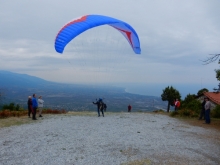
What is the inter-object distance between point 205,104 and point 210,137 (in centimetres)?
476

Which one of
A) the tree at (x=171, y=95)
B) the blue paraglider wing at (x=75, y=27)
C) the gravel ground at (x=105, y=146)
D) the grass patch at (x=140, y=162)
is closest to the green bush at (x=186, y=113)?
the gravel ground at (x=105, y=146)

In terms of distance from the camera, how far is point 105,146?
905cm

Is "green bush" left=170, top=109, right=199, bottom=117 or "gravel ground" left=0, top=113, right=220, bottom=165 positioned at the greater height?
"green bush" left=170, top=109, right=199, bottom=117

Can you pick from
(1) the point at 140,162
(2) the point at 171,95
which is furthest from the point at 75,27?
(2) the point at 171,95

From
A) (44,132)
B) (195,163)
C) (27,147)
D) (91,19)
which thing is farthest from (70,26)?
(195,163)

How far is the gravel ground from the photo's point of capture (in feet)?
24.7

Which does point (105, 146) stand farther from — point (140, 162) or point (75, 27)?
point (75, 27)

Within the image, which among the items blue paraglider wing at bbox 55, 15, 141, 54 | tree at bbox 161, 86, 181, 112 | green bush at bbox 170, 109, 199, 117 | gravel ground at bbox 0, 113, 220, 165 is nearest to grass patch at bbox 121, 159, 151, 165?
gravel ground at bbox 0, 113, 220, 165

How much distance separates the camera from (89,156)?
25.7ft

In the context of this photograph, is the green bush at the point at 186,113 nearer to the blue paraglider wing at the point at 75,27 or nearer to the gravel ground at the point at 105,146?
the gravel ground at the point at 105,146

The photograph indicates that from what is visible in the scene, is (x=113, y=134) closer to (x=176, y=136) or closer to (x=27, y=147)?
(x=176, y=136)

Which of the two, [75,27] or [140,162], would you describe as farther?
[75,27]

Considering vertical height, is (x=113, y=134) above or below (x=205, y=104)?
below

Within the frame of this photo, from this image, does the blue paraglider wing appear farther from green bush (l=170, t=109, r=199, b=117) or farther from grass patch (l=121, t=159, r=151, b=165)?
green bush (l=170, t=109, r=199, b=117)
